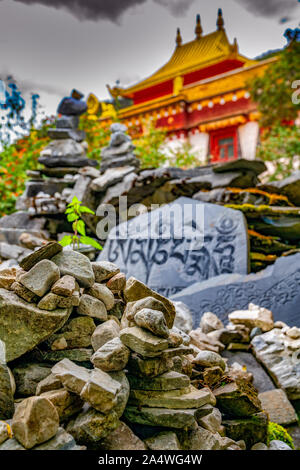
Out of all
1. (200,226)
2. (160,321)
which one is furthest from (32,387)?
(200,226)

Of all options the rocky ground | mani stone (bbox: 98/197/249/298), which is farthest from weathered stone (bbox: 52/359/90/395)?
mani stone (bbox: 98/197/249/298)

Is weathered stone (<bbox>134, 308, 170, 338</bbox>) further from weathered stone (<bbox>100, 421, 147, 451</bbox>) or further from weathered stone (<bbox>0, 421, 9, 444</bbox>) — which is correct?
weathered stone (<bbox>0, 421, 9, 444</bbox>)

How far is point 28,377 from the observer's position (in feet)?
5.05

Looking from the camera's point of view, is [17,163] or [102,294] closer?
[102,294]

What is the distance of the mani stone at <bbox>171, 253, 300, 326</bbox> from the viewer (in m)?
3.30

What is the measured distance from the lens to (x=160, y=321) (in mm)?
1438

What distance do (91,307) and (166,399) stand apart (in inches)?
19.5

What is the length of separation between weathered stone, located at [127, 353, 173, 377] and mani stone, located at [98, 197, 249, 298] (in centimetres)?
249

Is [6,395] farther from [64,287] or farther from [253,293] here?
[253,293]

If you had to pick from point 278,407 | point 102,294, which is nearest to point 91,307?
point 102,294

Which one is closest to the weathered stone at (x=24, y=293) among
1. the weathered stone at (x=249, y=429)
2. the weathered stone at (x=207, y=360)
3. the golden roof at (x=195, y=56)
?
the weathered stone at (x=207, y=360)

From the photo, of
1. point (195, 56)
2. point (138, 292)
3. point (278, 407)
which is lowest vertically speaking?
point (278, 407)
